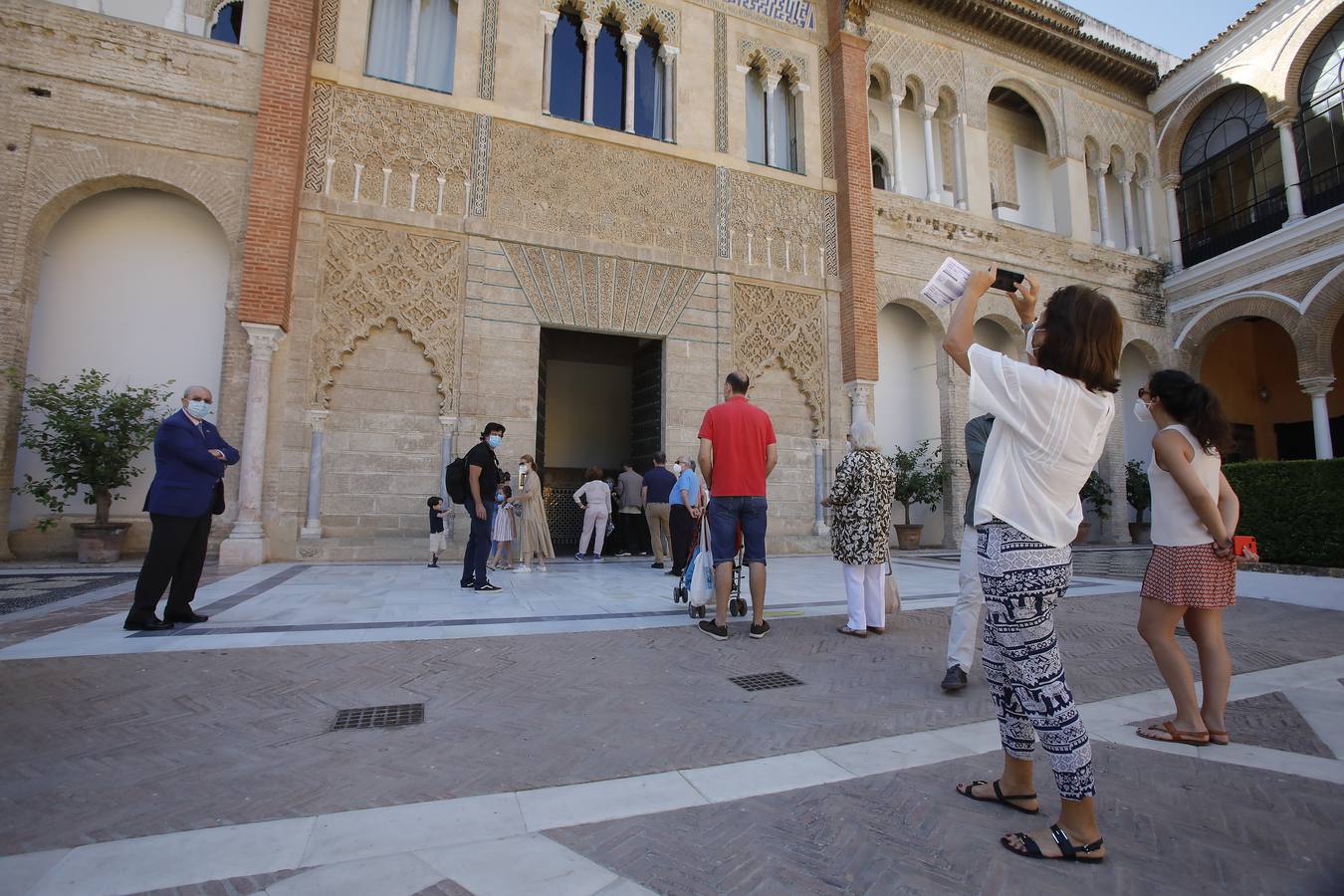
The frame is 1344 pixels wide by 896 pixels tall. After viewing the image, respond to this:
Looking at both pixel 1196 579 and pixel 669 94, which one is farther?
pixel 669 94

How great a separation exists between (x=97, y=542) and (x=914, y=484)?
12.8 m

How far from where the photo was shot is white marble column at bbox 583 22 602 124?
10.7 m

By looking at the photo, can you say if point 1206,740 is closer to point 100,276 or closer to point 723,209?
point 723,209

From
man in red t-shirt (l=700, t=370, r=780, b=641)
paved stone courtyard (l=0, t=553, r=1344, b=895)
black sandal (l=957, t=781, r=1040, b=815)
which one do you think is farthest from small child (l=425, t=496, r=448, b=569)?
black sandal (l=957, t=781, r=1040, b=815)

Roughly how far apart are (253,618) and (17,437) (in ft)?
21.3

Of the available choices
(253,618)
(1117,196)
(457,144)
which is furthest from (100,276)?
(1117,196)

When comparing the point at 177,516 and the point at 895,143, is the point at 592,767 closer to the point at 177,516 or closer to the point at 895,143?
the point at 177,516

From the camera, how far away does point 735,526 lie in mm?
4461

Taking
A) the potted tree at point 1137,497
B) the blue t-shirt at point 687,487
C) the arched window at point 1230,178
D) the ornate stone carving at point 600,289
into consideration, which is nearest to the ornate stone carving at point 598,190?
the ornate stone carving at point 600,289

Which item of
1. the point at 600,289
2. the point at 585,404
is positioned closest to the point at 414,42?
the point at 600,289

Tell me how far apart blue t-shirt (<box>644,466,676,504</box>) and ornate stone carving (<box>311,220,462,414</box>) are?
308 cm

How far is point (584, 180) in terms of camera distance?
1045cm

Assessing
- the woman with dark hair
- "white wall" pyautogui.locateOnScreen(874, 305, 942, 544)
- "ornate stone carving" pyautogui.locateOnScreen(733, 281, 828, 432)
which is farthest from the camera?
"white wall" pyautogui.locateOnScreen(874, 305, 942, 544)

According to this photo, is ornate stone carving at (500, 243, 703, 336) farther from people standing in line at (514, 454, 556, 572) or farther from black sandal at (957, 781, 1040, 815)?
black sandal at (957, 781, 1040, 815)
